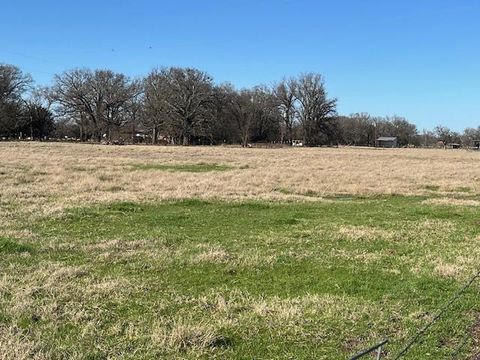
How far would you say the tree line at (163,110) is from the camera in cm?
10838

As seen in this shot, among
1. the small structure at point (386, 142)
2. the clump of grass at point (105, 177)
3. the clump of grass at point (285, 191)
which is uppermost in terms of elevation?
the small structure at point (386, 142)

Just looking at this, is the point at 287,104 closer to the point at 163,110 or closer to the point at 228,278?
the point at 163,110

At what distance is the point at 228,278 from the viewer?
8438 millimetres

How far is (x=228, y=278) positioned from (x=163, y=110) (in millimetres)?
102552

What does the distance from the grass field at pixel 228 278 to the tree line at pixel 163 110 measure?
304 feet

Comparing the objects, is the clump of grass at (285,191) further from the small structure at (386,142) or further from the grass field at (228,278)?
the small structure at (386,142)

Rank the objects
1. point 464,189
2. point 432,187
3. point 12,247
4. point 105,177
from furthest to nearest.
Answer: point 432,187, point 464,189, point 105,177, point 12,247

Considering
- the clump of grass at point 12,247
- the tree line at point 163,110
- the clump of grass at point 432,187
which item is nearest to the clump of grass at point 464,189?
the clump of grass at point 432,187

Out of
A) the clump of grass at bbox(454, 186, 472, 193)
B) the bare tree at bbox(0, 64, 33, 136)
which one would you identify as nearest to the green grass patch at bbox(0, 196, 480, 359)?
the clump of grass at bbox(454, 186, 472, 193)

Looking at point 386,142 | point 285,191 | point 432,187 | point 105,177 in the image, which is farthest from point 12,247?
point 386,142

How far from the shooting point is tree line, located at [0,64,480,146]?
356 ft

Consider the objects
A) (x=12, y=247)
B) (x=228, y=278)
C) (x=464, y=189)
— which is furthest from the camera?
(x=464, y=189)

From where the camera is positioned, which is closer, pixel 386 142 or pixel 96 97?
pixel 96 97

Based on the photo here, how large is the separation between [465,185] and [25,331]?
26563 millimetres
